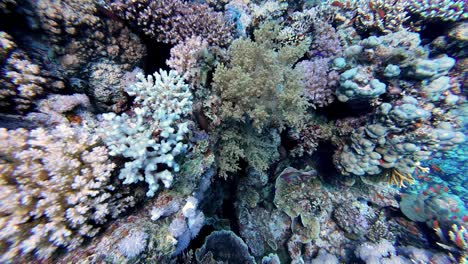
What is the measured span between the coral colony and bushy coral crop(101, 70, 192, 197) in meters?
0.02

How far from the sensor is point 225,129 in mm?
3246

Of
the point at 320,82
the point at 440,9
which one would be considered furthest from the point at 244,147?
the point at 440,9

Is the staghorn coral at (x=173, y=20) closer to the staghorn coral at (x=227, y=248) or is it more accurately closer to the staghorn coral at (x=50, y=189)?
the staghorn coral at (x=50, y=189)

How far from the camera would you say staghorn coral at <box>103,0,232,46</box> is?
2.92 meters

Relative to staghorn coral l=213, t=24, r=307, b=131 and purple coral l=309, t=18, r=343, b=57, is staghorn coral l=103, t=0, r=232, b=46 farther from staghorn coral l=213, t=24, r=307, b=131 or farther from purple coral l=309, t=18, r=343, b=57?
purple coral l=309, t=18, r=343, b=57

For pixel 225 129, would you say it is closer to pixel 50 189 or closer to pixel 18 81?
pixel 50 189

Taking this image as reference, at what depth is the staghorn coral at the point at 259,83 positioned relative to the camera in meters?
2.83

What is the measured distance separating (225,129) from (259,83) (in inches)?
35.9

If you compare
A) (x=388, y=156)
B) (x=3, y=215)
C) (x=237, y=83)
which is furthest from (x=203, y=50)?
(x=388, y=156)

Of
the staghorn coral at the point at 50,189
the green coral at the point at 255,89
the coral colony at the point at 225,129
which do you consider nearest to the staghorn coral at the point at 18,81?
the coral colony at the point at 225,129

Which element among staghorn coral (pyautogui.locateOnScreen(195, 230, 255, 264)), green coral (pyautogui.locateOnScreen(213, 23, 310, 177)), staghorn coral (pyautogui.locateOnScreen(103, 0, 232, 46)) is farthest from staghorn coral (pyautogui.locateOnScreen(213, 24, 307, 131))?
staghorn coral (pyautogui.locateOnScreen(195, 230, 255, 264))

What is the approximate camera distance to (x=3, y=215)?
1.66 metres

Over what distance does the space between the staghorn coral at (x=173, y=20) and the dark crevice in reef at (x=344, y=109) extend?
2.49 meters

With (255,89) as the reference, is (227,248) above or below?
below
